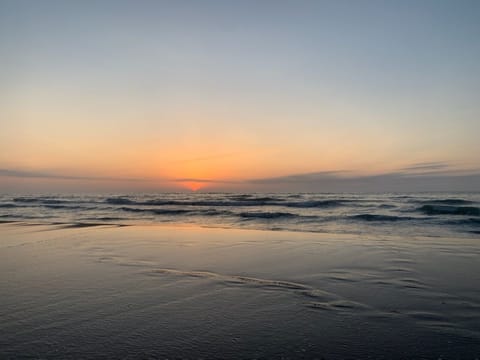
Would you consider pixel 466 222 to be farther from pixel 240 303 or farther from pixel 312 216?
pixel 240 303

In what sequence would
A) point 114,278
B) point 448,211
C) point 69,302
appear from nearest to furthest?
point 69,302, point 114,278, point 448,211

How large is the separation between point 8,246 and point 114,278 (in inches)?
201

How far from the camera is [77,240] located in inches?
364

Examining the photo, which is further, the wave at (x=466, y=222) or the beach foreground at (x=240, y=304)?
the wave at (x=466, y=222)

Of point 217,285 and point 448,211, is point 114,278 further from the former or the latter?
point 448,211

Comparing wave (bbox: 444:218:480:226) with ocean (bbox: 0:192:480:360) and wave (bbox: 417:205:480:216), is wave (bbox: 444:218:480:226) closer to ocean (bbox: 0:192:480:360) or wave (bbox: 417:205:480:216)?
wave (bbox: 417:205:480:216)

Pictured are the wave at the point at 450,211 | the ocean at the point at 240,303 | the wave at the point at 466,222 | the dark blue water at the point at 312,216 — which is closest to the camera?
Result: the ocean at the point at 240,303

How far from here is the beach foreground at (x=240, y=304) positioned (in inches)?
110

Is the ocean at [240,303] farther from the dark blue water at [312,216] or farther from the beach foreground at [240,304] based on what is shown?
the dark blue water at [312,216]

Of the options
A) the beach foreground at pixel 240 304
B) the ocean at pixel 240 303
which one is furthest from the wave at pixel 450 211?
→ the beach foreground at pixel 240 304

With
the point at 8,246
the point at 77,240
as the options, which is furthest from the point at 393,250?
the point at 8,246

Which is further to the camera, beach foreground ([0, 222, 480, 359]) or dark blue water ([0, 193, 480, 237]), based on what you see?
dark blue water ([0, 193, 480, 237])

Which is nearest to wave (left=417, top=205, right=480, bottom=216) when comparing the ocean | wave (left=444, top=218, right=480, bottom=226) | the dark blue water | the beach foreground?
the dark blue water

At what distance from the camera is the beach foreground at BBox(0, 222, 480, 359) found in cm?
279
